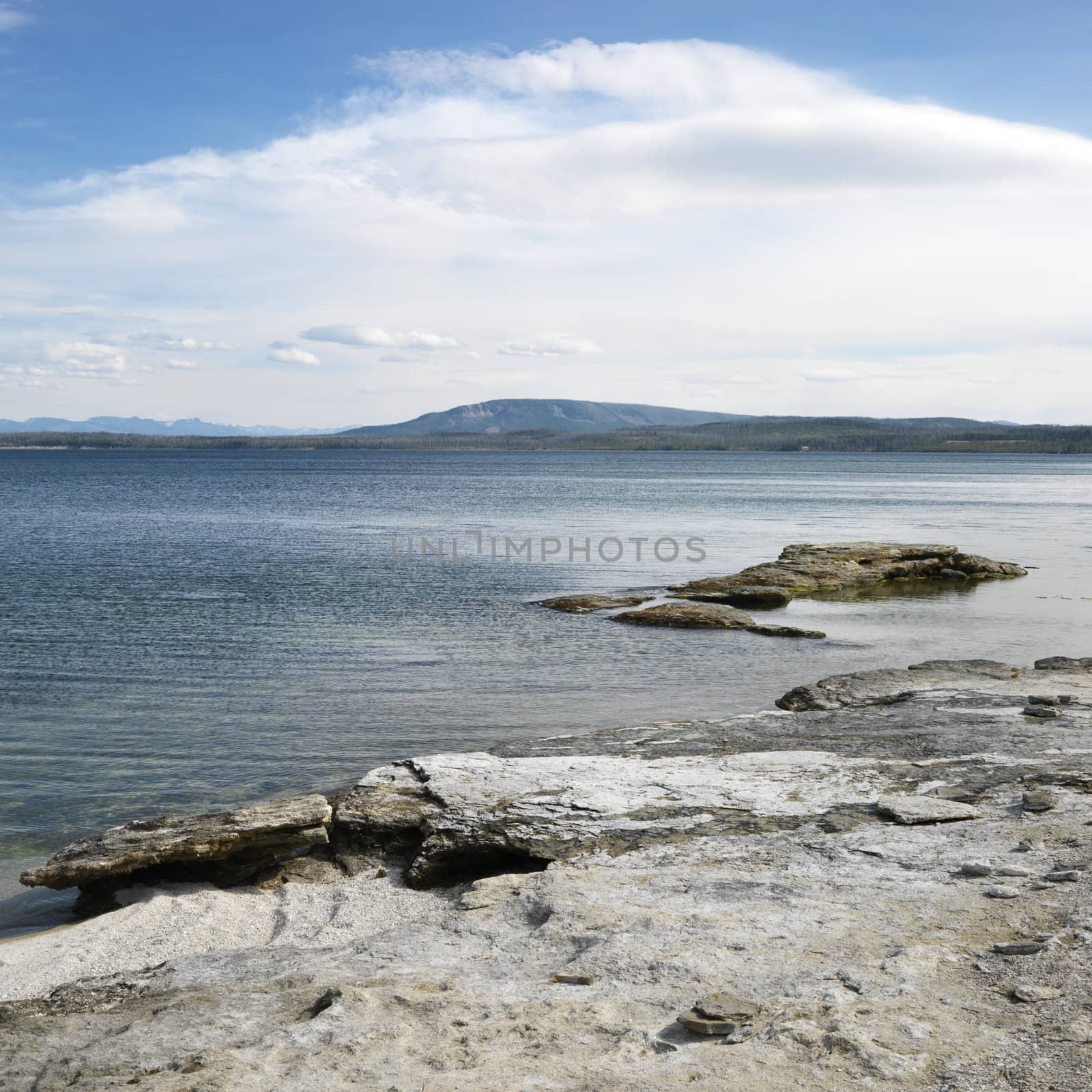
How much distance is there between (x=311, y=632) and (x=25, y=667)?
282 inches

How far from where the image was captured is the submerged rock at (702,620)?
89.7ft

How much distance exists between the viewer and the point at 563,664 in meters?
23.1

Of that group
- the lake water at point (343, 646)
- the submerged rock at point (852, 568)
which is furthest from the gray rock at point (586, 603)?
the submerged rock at point (852, 568)

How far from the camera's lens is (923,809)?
34.6 ft

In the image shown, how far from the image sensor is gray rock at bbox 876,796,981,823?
33.8 ft

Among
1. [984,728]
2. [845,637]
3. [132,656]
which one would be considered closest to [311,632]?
[132,656]

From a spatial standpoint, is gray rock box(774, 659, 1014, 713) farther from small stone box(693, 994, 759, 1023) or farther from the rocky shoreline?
small stone box(693, 994, 759, 1023)

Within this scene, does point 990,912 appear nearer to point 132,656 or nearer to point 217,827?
point 217,827

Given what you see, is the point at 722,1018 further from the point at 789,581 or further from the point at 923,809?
the point at 789,581

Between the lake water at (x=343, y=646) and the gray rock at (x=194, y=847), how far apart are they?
75 centimetres

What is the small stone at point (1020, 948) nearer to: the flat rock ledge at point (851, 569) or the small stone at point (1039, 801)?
the small stone at point (1039, 801)

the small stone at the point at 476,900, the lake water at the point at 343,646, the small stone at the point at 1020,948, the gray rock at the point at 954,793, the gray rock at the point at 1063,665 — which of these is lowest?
the lake water at the point at 343,646

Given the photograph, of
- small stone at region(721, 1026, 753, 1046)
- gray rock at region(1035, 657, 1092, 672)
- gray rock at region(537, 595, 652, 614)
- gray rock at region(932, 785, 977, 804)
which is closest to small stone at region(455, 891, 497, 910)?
small stone at region(721, 1026, 753, 1046)

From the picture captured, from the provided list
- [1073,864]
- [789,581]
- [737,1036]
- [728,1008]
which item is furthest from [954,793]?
[789,581]
